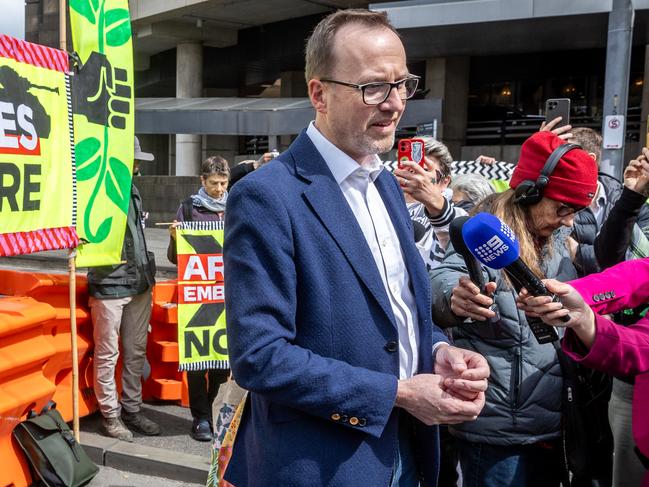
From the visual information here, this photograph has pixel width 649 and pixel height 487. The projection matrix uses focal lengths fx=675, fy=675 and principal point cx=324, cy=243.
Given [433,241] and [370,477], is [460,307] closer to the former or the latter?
[370,477]

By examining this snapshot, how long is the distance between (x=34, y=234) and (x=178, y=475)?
5.91 ft

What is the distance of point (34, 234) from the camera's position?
394 centimetres

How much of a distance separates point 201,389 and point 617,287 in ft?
11.0

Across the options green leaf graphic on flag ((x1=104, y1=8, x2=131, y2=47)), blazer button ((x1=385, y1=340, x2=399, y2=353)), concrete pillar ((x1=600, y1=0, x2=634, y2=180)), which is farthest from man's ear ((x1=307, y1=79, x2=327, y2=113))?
concrete pillar ((x1=600, y1=0, x2=634, y2=180))

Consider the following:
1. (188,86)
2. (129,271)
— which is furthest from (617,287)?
(188,86)

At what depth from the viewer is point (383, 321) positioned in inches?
68.0

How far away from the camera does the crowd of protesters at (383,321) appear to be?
1618 mm

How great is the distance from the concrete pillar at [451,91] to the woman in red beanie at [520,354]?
17.0 m

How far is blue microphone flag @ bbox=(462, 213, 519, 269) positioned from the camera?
1819 millimetres

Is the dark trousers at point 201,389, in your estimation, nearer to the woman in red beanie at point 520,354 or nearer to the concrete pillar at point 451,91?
the woman in red beanie at point 520,354

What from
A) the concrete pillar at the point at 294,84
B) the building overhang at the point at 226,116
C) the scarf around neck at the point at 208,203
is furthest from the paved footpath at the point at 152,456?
the concrete pillar at the point at 294,84

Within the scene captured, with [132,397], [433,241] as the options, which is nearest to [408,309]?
[433,241]

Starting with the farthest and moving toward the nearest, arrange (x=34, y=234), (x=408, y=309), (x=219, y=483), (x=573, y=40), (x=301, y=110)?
(x=301, y=110), (x=573, y=40), (x=34, y=234), (x=219, y=483), (x=408, y=309)

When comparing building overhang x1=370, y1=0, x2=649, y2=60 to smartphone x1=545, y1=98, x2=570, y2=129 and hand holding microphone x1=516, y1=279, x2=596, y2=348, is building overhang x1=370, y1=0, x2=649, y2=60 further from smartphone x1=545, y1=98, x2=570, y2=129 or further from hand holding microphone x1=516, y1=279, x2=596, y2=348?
hand holding microphone x1=516, y1=279, x2=596, y2=348
